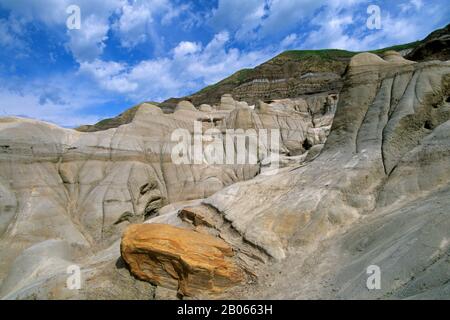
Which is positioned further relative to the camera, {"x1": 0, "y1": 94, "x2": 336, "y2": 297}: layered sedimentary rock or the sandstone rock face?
{"x1": 0, "y1": 94, "x2": 336, "y2": 297}: layered sedimentary rock

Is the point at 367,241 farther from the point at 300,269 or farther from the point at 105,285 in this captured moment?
the point at 105,285

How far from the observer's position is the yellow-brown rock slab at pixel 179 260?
282 inches

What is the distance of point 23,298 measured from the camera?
8125 mm

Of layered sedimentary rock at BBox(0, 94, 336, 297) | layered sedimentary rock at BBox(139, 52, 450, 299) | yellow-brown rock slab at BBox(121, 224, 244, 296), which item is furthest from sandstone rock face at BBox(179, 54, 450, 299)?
layered sedimentary rock at BBox(0, 94, 336, 297)

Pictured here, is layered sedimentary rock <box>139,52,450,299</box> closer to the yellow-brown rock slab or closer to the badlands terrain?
the badlands terrain

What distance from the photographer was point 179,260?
7.18 m

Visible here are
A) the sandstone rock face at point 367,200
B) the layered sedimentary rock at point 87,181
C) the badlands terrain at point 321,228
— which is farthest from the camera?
the layered sedimentary rock at point 87,181

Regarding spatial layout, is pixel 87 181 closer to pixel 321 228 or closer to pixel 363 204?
pixel 321 228

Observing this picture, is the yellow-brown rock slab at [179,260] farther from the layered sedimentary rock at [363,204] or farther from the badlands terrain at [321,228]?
the layered sedimentary rock at [363,204]

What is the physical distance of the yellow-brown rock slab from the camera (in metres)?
7.15

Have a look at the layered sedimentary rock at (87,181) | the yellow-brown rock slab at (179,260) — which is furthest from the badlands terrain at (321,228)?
the layered sedimentary rock at (87,181)

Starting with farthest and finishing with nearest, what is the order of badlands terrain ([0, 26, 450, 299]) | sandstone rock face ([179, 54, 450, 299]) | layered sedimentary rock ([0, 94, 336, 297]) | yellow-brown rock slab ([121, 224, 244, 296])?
1. layered sedimentary rock ([0, 94, 336, 297])
2. yellow-brown rock slab ([121, 224, 244, 296])
3. badlands terrain ([0, 26, 450, 299])
4. sandstone rock face ([179, 54, 450, 299])

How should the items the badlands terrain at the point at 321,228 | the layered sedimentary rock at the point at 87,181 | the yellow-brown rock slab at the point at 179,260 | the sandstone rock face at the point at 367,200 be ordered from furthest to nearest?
1. the layered sedimentary rock at the point at 87,181
2. the yellow-brown rock slab at the point at 179,260
3. the badlands terrain at the point at 321,228
4. the sandstone rock face at the point at 367,200

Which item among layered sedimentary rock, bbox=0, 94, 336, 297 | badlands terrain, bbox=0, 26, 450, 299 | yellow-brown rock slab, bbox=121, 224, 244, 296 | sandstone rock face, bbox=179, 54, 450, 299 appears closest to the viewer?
sandstone rock face, bbox=179, 54, 450, 299
